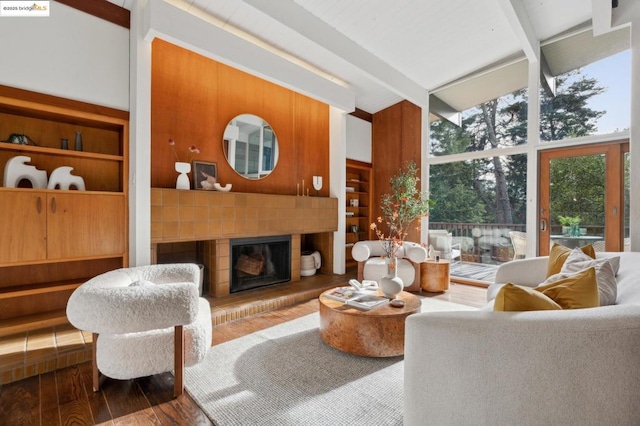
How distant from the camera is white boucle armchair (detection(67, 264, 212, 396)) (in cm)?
171

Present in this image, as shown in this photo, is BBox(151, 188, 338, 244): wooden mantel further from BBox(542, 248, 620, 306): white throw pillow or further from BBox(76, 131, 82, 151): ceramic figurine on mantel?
BBox(542, 248, 620, 306): white throw pillow

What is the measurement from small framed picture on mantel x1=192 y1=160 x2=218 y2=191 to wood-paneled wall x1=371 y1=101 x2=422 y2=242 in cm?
322

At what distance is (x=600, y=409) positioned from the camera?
0.99 meters

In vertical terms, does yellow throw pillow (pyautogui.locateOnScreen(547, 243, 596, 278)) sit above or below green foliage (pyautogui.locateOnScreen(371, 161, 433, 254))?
below

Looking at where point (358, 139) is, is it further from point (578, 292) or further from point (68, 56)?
point (578, 292)

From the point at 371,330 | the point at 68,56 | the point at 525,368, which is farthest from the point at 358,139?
the point at 525,368

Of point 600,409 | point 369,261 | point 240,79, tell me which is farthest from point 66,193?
point 600,409

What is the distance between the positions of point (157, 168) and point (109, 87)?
86 cm

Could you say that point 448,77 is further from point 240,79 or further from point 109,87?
point 109,87

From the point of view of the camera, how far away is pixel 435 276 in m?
4.22

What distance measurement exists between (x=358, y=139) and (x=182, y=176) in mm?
3355

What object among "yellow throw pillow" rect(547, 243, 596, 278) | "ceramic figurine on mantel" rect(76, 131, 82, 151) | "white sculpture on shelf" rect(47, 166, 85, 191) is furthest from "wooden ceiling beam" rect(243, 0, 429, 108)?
"yellow throw pillow" rect(547, 243, 596, 278)

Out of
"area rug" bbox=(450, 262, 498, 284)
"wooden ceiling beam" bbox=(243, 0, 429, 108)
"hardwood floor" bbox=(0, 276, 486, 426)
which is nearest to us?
"hardwood floor" bbox=(0, 276, 486, 426)

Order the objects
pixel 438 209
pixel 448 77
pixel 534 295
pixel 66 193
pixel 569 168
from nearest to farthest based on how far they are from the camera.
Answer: pixel 534 295 < pixel 66 193 < pixel 569 168 < pixel 448 77 < pixel 438 209
